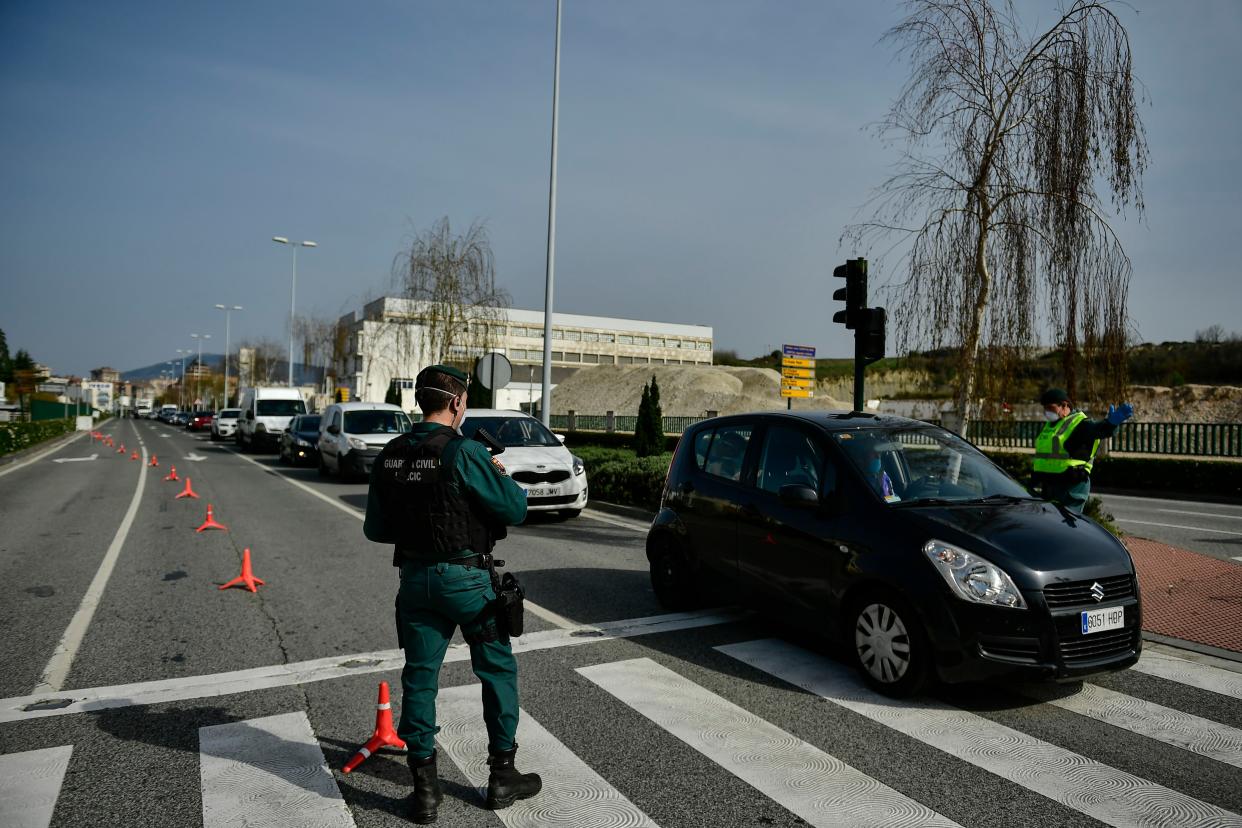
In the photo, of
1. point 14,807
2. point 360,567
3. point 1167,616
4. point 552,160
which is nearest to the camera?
point 14,807

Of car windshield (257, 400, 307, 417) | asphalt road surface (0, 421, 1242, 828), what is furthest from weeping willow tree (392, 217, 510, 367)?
asphalt road surface (0, 421, 1242, 828)

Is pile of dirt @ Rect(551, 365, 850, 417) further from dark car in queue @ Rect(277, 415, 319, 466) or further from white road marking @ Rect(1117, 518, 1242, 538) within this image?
white road marking @ Rect(1117, 518, 1242, 538)

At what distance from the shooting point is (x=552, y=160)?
19219 millimetres

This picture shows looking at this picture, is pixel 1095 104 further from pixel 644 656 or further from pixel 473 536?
pixel 473 536

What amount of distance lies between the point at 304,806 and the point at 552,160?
17.3 meters

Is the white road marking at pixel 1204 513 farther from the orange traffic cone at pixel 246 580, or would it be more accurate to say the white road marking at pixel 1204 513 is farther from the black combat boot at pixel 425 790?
the black combat boot at pixel 425 790

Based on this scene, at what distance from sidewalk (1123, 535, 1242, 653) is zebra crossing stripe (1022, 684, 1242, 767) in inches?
63.1

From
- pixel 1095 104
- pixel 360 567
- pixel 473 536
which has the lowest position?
pixel 360 567

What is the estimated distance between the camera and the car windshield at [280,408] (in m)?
32.7

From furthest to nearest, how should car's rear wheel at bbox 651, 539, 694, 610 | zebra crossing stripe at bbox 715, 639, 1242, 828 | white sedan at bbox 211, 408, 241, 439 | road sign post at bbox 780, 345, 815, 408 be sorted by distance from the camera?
white sedan at bbox 211, 408, 241, 439
road sign post at bbox 780, 345, 815, 408
car's rear wheel at bbox 651, 539, 694, 610
zebra crossing stripe at bbox 715, 639, 1242, 828

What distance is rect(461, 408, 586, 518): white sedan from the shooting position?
1202 centimetres

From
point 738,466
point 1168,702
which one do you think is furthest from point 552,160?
point 1168,702

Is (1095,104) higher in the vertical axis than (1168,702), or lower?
higher

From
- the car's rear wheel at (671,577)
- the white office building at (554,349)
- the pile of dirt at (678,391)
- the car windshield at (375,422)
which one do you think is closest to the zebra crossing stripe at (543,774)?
the car's rear wheel at (671,577)
